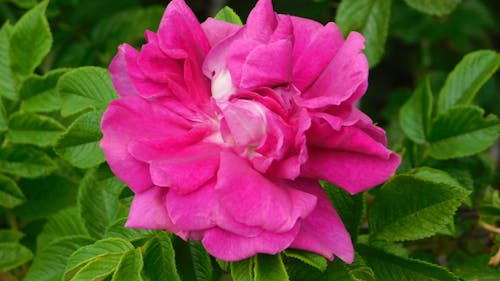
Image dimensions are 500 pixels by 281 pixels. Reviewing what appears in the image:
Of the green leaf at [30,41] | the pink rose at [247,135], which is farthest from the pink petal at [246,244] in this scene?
the green leaf at [30,41]

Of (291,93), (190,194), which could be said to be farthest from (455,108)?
(190,194)

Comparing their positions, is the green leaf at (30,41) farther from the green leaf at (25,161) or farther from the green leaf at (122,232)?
the green leaf at (122,232)

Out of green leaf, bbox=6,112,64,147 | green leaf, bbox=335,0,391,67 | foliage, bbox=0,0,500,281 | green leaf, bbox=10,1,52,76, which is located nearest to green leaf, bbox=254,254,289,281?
foliage, bbox=0,0,500,281

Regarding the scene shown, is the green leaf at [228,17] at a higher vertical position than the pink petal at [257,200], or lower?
higher

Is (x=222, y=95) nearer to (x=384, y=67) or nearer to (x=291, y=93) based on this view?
(x=291, y=93)

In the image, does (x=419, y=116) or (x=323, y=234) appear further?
(x=419, y=116)

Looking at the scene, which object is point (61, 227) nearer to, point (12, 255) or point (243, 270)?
point (12, 255)

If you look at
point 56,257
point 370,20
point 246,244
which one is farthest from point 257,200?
point 370,20
